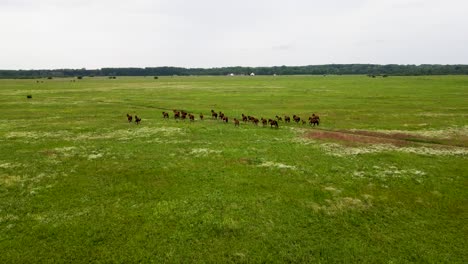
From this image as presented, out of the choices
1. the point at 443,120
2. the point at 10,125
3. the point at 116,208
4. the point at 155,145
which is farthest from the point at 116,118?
the point at 443,120

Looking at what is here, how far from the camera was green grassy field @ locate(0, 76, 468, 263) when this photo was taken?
16.2 metres

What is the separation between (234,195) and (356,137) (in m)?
20.3

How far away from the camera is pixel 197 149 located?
32156 mm

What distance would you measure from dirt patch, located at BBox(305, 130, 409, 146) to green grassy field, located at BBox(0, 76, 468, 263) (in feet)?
0.40

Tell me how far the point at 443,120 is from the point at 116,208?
146ft

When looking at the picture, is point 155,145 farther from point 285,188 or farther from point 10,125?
point 10,125

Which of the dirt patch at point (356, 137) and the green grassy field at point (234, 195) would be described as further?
the dirt patch at point (356, 137)

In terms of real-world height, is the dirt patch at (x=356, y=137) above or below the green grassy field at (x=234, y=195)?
above

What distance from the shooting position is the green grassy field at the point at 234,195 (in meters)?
16.2

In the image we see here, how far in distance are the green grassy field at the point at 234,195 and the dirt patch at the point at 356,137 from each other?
0.40ft

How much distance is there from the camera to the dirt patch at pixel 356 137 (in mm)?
34906

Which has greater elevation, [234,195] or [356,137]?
[356,137]

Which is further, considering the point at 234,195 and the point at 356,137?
the point at 356,137

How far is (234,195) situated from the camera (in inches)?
850
